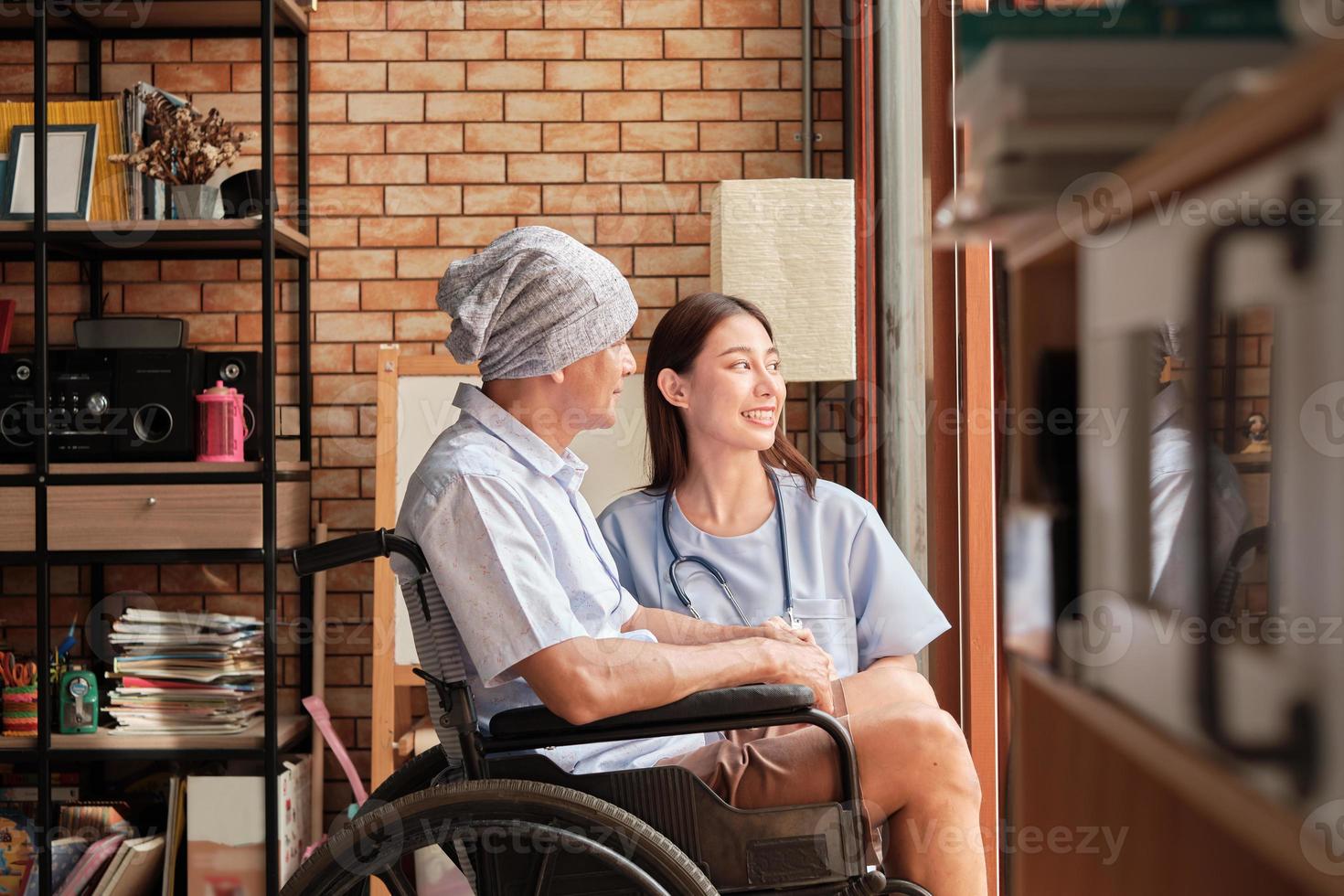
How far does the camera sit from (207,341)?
3303mm

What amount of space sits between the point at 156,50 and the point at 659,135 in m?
1.43

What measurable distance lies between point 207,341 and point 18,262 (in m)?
0.58

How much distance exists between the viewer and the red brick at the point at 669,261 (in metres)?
3.30

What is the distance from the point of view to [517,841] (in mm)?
1300

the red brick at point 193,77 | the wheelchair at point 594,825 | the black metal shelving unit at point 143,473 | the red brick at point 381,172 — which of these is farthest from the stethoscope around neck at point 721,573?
the red brick at point 193,77

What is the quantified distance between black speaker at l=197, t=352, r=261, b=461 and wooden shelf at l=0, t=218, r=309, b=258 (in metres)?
0.29

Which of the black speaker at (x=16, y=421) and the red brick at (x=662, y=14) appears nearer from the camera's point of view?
the black speaker at (x=16, y=421)

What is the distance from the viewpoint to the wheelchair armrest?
51.3 inches

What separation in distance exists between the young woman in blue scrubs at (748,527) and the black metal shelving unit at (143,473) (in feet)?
3.90

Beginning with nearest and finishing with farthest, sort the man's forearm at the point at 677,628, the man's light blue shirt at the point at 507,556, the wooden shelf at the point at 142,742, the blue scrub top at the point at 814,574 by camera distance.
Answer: the man's light blue shirt at the point at 507,556, the man's forearm at the point at 677,628, the blue scrub top at the point at 814,574, the wooden shelf at the point at 142,742

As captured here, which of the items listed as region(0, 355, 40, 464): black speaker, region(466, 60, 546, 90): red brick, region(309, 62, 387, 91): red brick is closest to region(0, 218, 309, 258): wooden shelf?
region(0, 355, 40, 464): black speaker

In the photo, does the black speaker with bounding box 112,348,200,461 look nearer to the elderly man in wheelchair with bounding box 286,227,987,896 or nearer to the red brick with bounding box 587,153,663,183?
the red brick with bounding box 587,153,663,183

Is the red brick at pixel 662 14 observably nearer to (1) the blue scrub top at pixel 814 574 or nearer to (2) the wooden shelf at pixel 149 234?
(2) the wooden shelf at pixel 149 234

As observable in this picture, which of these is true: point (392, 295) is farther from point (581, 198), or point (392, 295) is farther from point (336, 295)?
point (581, 198)
